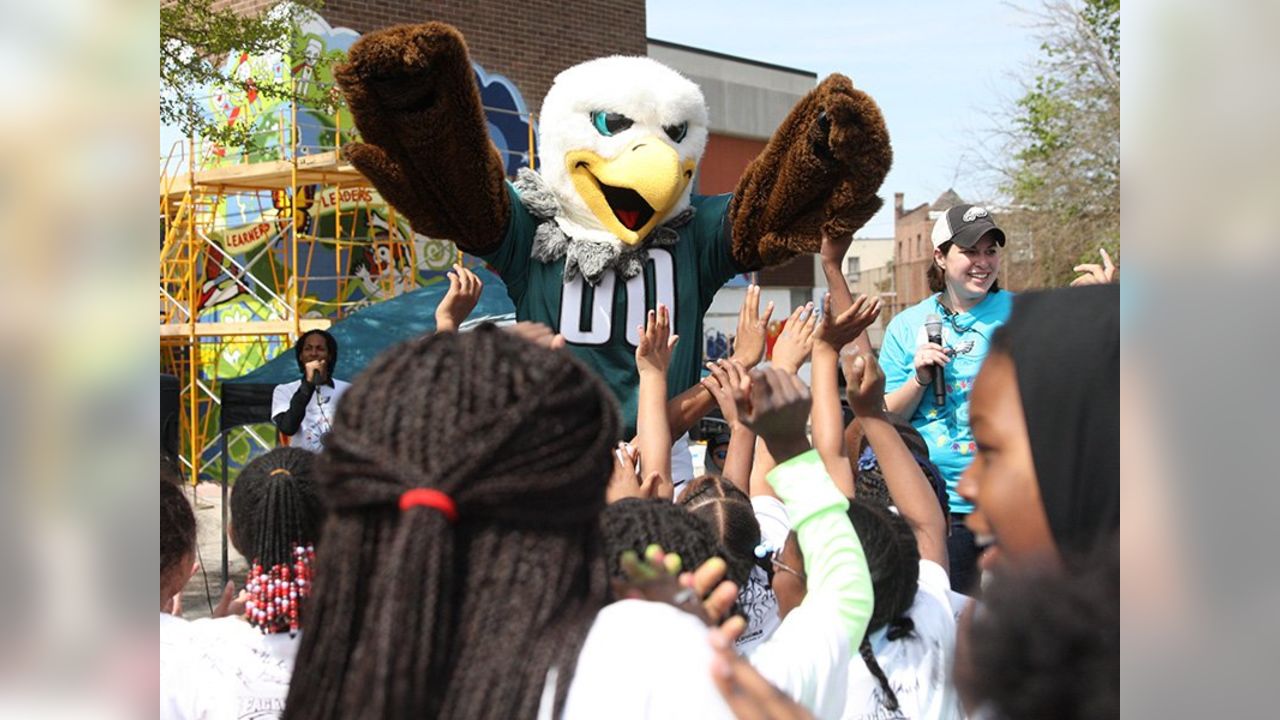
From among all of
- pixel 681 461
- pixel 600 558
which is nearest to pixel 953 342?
pixel 681 461

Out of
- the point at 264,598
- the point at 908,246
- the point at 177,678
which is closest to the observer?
the point at 177,678

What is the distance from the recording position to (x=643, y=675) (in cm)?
118

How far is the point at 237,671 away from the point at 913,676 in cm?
105

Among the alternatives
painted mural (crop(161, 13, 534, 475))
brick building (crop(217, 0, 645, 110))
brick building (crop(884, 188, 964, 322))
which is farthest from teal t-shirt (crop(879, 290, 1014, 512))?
brick building (crop(884, 188, 964, 322))

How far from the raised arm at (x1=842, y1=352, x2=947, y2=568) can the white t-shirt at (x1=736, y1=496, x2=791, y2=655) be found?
0.23 metres

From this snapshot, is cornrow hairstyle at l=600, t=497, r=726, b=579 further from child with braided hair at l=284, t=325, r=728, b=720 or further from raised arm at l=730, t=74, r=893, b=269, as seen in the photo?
raised arm at l=730, t=74, r=893, b=269

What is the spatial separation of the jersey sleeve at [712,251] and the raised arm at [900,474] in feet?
4.34

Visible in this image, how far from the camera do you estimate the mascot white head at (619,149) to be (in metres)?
3.67

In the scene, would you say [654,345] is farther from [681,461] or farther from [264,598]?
[264,598]

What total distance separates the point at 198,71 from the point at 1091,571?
691cm

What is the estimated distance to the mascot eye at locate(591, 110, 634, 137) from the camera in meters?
3.77
